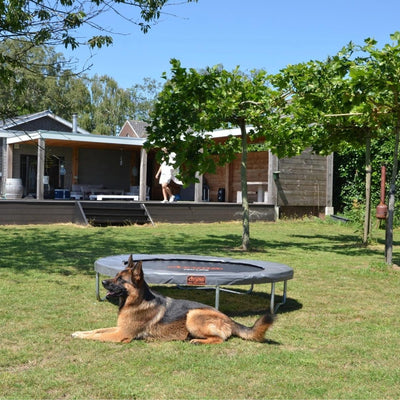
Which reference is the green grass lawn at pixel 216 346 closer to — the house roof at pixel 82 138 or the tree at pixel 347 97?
the tree at pixel 347 97

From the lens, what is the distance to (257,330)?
4.99m

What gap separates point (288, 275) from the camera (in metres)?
6.44

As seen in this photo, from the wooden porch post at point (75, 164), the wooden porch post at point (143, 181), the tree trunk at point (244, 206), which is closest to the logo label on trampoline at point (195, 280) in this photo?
the tree trunk at point (244, 206)

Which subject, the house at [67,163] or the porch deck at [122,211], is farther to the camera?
the house at [67,163]

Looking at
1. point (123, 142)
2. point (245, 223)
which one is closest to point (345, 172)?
point (123, 142)

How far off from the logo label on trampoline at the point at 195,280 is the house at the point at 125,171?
548 inches

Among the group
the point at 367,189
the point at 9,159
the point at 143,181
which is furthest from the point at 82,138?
the point at 367,189

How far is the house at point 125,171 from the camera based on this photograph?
20.2 m

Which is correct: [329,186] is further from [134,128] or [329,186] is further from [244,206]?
[134,128]

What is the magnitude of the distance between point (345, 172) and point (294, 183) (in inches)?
87.2

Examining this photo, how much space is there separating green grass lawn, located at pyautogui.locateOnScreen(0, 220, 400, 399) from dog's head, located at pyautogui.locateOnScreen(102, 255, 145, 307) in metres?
0.43

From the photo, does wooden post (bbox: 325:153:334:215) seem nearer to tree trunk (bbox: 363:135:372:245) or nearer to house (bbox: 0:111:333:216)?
house (bbox: 0:111:333:216)

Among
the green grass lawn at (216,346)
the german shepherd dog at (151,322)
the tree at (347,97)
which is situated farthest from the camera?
the tree at (347,97)

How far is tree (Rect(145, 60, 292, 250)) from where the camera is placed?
36.9 feet
